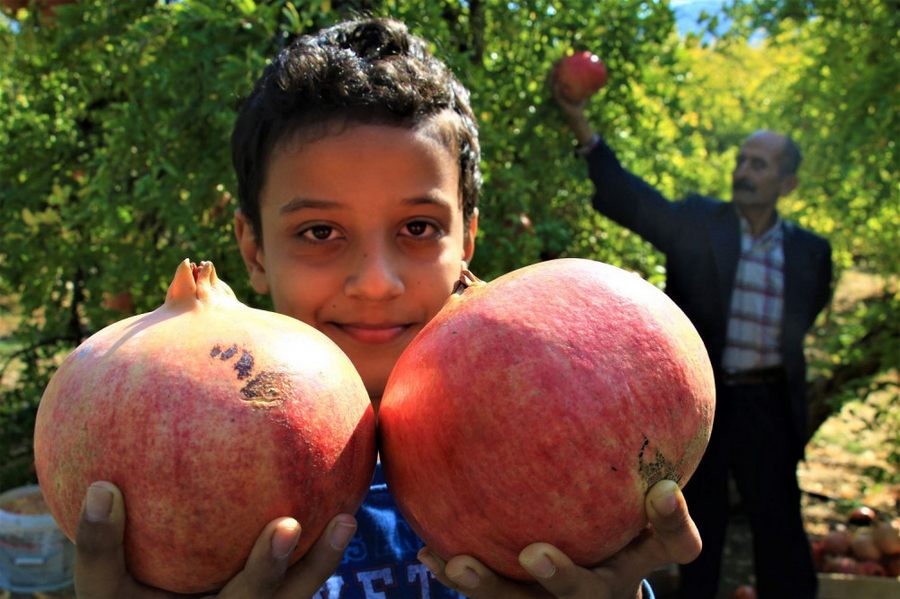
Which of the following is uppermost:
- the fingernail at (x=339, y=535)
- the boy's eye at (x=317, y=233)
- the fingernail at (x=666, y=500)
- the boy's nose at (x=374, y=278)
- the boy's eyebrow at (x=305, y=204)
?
the boy's eyebrow at (x=305, y=204)

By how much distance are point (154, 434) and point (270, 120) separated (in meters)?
0.82

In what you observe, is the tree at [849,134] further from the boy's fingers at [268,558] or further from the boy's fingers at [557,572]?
the boy's fingers at [268,558]

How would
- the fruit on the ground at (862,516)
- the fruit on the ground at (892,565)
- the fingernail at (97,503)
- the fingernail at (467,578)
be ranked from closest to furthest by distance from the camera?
the fingernail at (97,503), the fingernail at (467,578), the fruit on the ground at (892,565), the fruit on the ground at (862,516)

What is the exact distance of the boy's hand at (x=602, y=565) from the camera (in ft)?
2.80

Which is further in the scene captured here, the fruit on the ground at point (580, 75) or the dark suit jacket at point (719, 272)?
the dark suit jacket at point (719, 272)

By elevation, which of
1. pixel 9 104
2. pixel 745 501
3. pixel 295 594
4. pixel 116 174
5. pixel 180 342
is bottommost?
pixel 745 501

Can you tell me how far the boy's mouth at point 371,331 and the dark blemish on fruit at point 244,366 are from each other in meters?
0.53

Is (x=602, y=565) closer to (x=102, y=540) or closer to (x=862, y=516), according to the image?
(x=102, y=540)

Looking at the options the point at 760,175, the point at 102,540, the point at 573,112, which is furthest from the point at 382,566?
the point at 760,175

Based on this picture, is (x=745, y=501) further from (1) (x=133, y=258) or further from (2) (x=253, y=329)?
(2) (x=253, y=329)

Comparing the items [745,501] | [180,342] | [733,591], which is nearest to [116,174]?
[180,342]

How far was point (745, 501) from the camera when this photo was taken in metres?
3.54

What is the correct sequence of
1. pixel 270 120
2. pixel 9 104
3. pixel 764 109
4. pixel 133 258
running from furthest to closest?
pixel 764 109
pixel 9 104
pixel 133 258
pixel 270 120

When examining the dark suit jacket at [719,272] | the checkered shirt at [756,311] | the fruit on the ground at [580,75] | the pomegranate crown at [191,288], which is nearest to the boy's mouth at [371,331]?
the pomegranate crown at [191,288]
